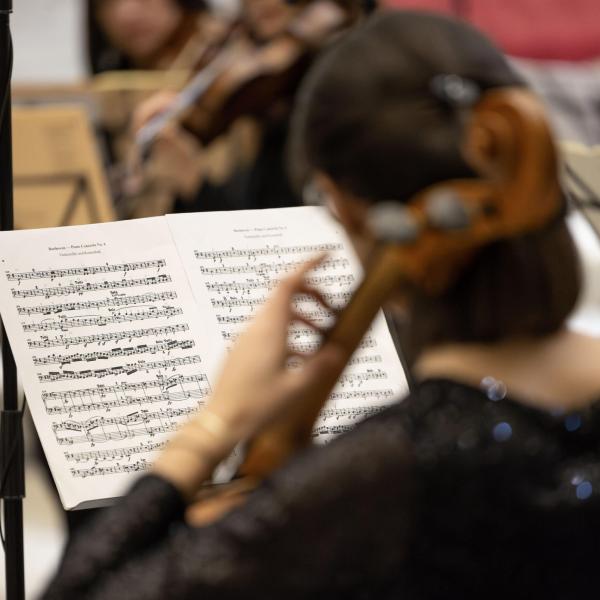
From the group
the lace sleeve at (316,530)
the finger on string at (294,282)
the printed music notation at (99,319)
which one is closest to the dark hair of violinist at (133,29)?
the printed music notation at (99,319)

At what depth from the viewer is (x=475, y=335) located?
908 mm

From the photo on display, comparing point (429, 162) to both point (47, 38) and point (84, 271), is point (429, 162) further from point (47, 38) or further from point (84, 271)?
point (47, 38)

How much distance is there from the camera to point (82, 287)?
1.34 m

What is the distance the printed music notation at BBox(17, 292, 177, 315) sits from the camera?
133cm

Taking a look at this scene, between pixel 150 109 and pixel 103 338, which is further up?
pixel 103 338

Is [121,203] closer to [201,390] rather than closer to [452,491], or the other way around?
[201,390]

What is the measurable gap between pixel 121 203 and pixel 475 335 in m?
2.36

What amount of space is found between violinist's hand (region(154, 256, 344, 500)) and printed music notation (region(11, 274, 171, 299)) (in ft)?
1.24

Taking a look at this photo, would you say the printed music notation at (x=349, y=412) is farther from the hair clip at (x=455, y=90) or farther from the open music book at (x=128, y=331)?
the hair clip at (x=455, y=90)

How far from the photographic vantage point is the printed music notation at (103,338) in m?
1.33

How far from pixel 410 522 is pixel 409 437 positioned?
62 millimetres


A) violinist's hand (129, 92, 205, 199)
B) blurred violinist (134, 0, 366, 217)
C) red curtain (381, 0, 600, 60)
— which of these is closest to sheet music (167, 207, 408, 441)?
blurred violinist (134, 0, 366, 217)

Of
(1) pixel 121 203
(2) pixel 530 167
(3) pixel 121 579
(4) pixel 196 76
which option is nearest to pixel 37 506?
(1) pixel 121 203

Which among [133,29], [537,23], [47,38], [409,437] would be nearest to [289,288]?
[409,437]
